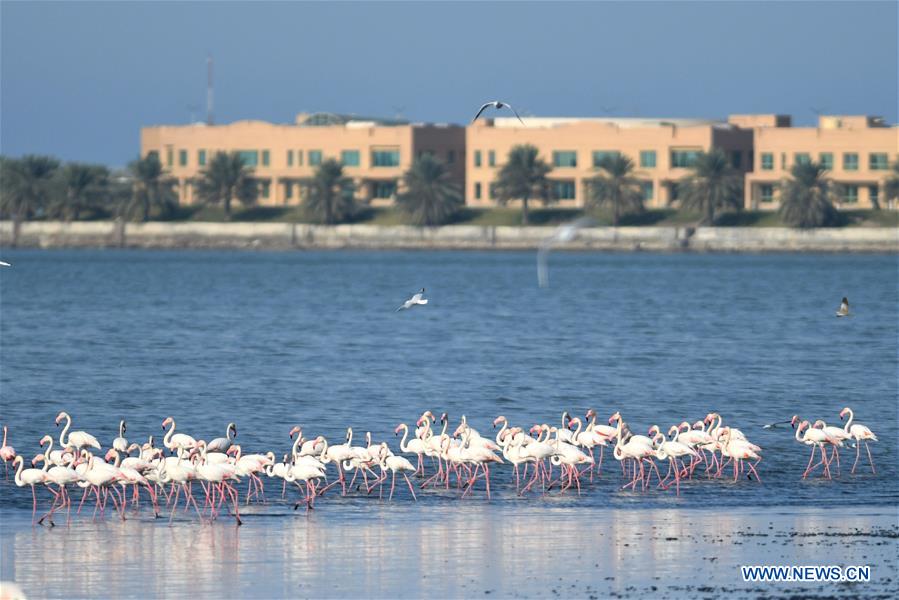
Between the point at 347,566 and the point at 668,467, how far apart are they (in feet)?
36.2

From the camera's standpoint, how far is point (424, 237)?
552ft

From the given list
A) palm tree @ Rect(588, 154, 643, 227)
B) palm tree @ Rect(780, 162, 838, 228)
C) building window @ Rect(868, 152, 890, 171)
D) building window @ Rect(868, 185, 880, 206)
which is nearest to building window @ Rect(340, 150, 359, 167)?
palm tree @ Rect(588, 154, 643, 227)

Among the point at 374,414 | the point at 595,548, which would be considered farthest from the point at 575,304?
the point at 595,548

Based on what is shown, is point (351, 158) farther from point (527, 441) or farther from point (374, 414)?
point (527, 441)

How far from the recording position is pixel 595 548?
23375 millimetres

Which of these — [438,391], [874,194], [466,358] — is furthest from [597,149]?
[438,391]

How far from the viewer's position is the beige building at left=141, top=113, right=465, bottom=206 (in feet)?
565

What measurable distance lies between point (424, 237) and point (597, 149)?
60.3 ft

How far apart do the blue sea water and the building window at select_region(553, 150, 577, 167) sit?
3120 centimetres

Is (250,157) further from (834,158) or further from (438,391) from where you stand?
(438,391)

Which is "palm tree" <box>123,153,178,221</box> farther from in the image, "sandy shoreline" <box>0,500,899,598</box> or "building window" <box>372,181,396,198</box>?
"sandy shoreline" <box>0,500,899,598</box>

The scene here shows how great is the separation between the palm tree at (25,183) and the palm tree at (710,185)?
2544 inches

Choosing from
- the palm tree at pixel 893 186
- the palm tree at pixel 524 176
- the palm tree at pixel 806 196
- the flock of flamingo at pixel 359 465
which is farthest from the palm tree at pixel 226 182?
the flock of flamingo at pixel 359 465

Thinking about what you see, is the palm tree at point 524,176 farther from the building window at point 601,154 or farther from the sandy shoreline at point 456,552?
the sandy shoreline at point 456,552
